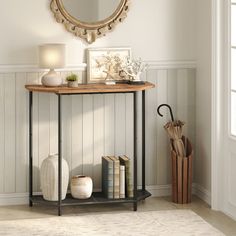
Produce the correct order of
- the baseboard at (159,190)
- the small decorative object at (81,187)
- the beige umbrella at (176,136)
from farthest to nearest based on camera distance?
the baseboard at (159,190), the beige umbrella at (176,136), the small decorative object at (81,187)

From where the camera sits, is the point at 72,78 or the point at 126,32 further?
the point at 126,32

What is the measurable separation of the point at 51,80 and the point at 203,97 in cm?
133

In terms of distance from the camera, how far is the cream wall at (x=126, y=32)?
18.6ft

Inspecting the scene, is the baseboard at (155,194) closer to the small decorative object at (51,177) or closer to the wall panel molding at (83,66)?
the small decorative object at (51,177)

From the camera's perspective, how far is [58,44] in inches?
218

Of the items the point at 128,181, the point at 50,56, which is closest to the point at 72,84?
the point at 50,56

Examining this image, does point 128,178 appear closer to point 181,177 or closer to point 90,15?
point 181,177

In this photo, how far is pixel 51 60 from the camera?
18.0ft

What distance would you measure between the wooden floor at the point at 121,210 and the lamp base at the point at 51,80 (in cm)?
103

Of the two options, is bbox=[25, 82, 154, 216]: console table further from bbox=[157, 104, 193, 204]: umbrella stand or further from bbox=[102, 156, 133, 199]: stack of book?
bbox=[157, 104, 193, 204]: umbrella stand

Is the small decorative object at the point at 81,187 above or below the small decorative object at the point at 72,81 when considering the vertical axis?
below

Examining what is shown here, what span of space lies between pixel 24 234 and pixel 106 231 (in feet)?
1.95

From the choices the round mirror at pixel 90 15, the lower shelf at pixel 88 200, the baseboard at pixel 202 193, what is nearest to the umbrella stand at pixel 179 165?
the baseboard at pixel 202 193

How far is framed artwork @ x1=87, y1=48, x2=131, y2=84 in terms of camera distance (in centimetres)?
582
